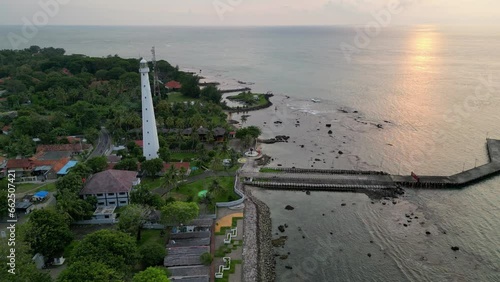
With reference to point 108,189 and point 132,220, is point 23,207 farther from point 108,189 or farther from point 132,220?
point 132,220

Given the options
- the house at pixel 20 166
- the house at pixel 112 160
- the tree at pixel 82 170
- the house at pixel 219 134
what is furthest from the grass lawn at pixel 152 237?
the house at pixel 219 134

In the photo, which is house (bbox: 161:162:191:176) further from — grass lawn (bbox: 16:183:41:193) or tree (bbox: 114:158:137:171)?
grass lawn (bbox: 16:183:41:193)

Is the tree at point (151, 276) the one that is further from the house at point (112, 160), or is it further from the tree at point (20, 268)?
the house at point (112, 160)

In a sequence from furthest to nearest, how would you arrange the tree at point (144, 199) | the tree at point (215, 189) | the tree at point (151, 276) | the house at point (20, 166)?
the house at point (20, 166) → the tree at point (215, 189) → the tree at point (144, 199) → the tree at point (151, 276)

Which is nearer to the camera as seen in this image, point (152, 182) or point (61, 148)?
point (152, 182)

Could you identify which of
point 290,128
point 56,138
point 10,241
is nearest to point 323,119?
point 290,128

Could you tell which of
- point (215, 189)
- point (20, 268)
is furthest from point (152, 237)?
point (20, 268)

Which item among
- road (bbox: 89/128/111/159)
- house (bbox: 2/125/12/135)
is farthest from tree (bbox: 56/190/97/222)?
house (bbox: 2/125/12/135)
